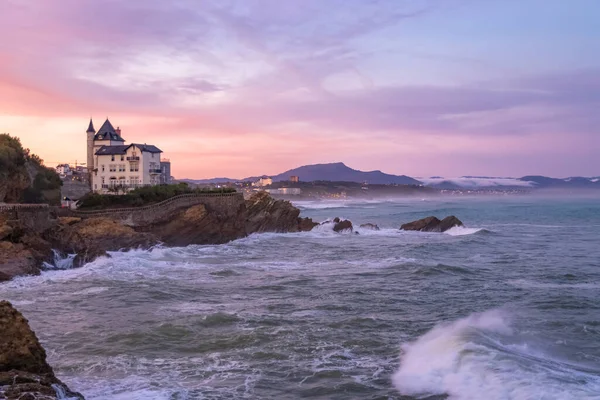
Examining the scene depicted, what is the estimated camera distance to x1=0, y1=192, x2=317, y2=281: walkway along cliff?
2808 cm

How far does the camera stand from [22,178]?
124 ft

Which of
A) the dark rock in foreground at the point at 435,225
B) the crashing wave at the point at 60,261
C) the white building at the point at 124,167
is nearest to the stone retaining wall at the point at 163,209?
the crashing wave at the point at 60,261

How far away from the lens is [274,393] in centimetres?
1230

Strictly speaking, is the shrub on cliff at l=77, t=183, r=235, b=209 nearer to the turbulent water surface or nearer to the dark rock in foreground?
the turbulent water surface

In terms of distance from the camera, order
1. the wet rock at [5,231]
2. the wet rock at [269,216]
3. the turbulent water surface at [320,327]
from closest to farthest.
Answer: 1. the turbulent water surface at [320,327]
2. the wet rock at [5,231]
3. the wet rock at [269,216]

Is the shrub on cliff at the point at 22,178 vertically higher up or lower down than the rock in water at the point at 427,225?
higher up

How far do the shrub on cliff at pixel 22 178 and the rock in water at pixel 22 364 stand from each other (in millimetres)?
27555

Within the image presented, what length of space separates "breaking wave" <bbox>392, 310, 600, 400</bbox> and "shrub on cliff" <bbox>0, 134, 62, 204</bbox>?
29941 millimetres

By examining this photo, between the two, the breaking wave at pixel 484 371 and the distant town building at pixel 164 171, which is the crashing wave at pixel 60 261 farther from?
the distant town building at pixel 164 171

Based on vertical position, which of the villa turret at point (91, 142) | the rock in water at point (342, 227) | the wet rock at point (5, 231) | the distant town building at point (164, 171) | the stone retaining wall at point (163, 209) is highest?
the villa turret at point (91, 142)

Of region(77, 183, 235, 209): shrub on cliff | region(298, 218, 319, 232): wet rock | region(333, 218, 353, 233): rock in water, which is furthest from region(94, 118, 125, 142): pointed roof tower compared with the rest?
region(333, 218, 353, 233): rock in water

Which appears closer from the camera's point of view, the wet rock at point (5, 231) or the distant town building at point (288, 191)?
the wet rock at point (5, 231)

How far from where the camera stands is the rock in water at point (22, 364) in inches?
377

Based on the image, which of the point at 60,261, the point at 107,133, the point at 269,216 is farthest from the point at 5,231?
the point at 107,133
